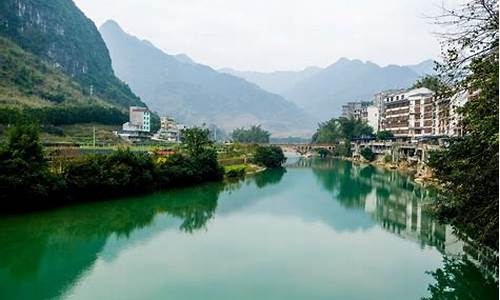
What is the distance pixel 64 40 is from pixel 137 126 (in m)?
43.5

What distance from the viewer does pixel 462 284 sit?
36.3ft

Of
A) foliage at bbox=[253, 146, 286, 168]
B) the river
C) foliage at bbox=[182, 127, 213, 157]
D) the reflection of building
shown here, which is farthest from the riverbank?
the reflection of building

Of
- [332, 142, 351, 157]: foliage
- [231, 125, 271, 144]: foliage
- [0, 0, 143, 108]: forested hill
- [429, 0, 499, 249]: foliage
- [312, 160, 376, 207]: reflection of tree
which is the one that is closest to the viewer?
[429, 0, 499, 249]: foliage

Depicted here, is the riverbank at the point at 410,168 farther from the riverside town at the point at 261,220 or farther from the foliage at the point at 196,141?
the foliage at the point at 196,141

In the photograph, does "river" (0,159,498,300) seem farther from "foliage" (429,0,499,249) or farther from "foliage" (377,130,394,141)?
"foliage" (377,130,394,141)

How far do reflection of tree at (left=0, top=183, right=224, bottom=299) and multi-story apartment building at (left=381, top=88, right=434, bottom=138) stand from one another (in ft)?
102

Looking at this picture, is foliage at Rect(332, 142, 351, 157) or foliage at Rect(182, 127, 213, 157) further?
foliage at Rect(332, 142, 351, 157)

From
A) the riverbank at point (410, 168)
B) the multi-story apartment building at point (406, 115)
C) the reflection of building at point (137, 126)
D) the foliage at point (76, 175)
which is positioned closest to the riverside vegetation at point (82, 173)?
the foliage at point (76, 175)

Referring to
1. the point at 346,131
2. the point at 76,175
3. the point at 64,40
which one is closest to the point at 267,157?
the point at 346,131

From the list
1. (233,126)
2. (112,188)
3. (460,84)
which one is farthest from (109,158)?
(233,126)

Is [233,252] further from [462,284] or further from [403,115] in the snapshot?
[403,115]

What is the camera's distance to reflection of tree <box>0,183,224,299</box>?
11511 millimetres

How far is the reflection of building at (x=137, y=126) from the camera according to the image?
6083 centimetres

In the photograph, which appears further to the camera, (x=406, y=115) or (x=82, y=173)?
(x=406, y=115)
